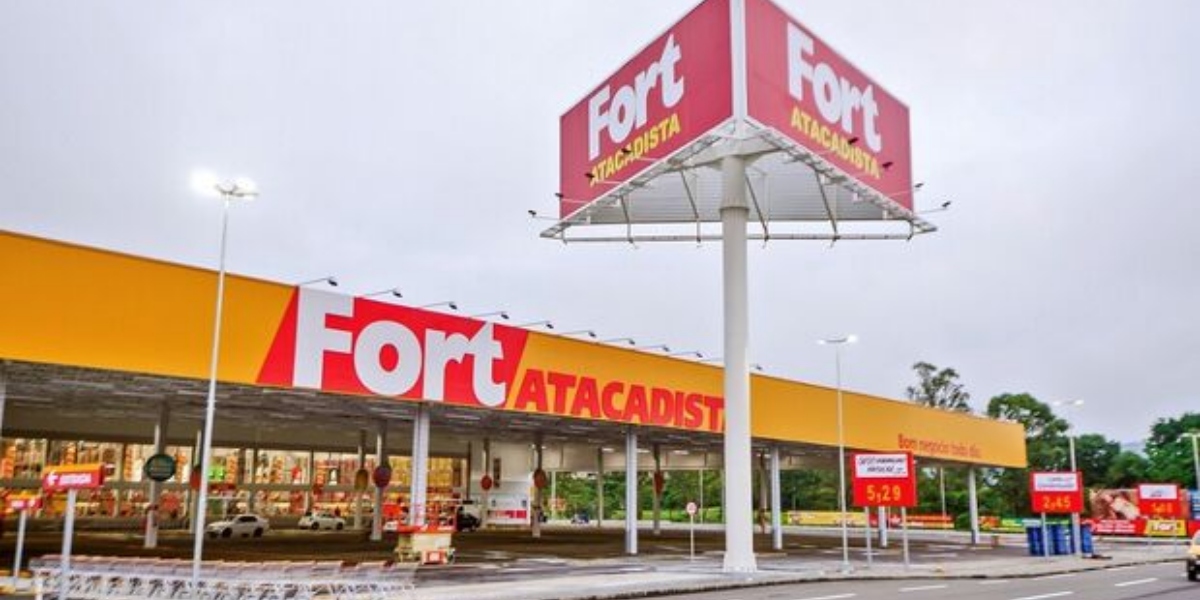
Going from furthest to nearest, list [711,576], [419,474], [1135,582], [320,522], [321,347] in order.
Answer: [320,522] → [1135,582] → [419,474] → [711,576] → [321,347]

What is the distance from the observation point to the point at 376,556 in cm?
3356

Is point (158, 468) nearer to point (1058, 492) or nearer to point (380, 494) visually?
point (380, 494)

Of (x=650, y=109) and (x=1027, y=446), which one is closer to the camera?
(x=650, y=109)

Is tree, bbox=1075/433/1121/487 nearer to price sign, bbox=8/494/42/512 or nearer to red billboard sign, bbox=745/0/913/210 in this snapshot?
red billboard sign, bbox=745/0/913/210

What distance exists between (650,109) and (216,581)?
17904mm

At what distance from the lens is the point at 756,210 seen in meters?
35.8

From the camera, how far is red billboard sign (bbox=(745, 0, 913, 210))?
27.0m

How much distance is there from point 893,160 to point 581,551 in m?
19.1

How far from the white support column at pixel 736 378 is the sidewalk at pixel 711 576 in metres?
1.14

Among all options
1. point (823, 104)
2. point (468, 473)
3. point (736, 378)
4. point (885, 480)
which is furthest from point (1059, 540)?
point (468, 473)

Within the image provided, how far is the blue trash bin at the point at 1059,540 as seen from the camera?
45.4m

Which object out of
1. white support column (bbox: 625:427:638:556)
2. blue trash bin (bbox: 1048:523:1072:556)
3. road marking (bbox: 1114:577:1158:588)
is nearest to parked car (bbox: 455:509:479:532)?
white support column (bbox: 625:427:638:556)

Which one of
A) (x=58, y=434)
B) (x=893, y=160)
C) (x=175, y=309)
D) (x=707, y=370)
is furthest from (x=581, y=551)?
(x=58, y=434)

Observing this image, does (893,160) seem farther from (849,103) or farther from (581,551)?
(581,551)
